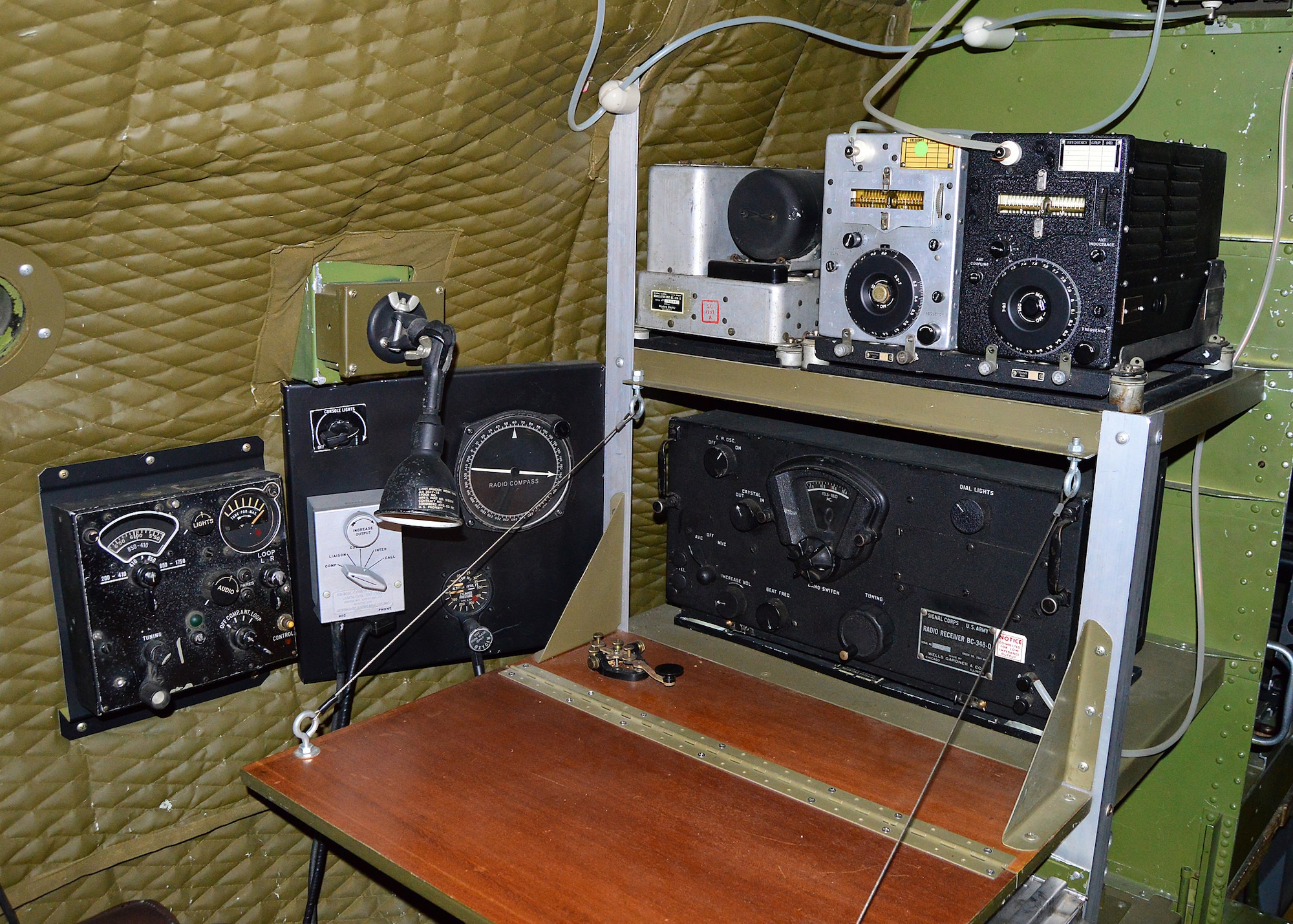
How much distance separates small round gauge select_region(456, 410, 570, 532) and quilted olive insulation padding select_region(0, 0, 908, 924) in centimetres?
16

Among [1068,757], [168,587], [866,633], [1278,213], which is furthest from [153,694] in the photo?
[1278,213]

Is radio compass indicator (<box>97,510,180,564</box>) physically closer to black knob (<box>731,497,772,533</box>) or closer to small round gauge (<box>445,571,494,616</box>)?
small round gauge (<box>445,571,494,616</box>)

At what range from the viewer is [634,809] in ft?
5.17

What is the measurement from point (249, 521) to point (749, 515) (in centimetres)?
90

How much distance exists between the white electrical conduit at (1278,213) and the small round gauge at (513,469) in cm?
128

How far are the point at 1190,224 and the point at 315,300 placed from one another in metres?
1.46

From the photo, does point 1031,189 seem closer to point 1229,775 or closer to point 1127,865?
point 1229,775

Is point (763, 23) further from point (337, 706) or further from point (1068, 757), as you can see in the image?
point (337, 706)

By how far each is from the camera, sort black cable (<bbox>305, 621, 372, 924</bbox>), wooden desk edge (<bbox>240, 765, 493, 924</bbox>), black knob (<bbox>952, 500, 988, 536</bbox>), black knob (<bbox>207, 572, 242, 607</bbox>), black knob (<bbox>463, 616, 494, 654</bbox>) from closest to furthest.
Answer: wooden desk edge (<bbox>240, 765, 493, 924</bbox>) < black knob (<bbox>952, 500, 988, 536</bbox>) < black knob (<bbox>207, 572, 242, 607</bbox>) < black cable (<bbox>305, 621, 372, 924</bbox>) < black knob (<bbox>463, 616, 494, 654</bbox>)

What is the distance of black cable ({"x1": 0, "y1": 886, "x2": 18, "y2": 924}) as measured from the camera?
1.65m

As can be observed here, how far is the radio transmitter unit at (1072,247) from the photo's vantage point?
146 cm

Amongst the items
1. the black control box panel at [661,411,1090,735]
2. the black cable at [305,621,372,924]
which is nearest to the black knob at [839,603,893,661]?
the black control box panel at [661,411,1090,735]

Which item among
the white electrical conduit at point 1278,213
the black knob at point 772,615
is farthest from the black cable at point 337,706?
the white electrical conduit at point 1278,213

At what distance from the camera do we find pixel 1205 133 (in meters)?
2.03
